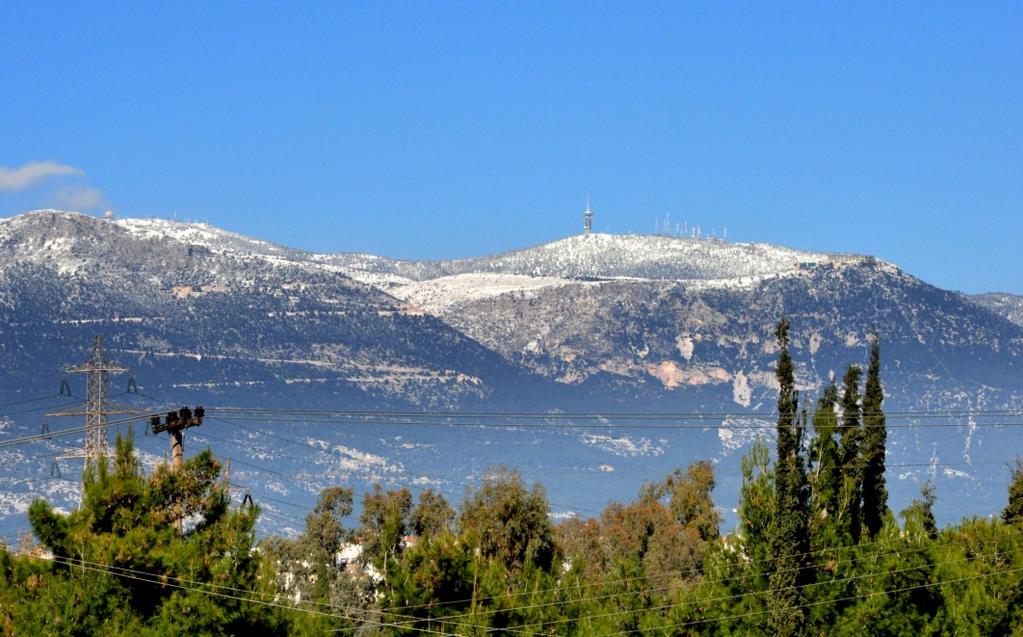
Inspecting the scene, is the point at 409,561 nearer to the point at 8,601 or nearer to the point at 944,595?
the point at 8,601

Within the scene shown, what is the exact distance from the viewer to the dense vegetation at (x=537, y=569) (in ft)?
193

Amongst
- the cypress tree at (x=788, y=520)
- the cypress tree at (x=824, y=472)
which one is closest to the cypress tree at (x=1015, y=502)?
the cypress tree at (x=824, y=472)

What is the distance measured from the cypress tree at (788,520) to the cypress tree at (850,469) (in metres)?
2.49

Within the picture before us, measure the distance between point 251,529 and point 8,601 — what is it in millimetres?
8273

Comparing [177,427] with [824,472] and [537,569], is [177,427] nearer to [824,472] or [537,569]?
[537,569]

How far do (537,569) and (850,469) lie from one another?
16271 mm

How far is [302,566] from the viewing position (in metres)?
123

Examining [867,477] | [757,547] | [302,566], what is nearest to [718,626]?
[757,547]

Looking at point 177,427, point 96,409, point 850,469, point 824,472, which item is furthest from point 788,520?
point 96,409

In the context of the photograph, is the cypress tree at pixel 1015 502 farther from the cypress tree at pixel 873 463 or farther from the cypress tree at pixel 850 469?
the cypress tree at pixel 850 469

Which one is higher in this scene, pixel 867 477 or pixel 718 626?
pixel 867 477

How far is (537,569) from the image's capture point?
291 feet

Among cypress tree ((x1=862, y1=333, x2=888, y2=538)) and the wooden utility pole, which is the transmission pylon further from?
cypress tree ((x1=862, y1=333, x2=888, y2=538))

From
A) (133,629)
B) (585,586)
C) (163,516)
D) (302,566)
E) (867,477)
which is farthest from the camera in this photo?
(302,566)
